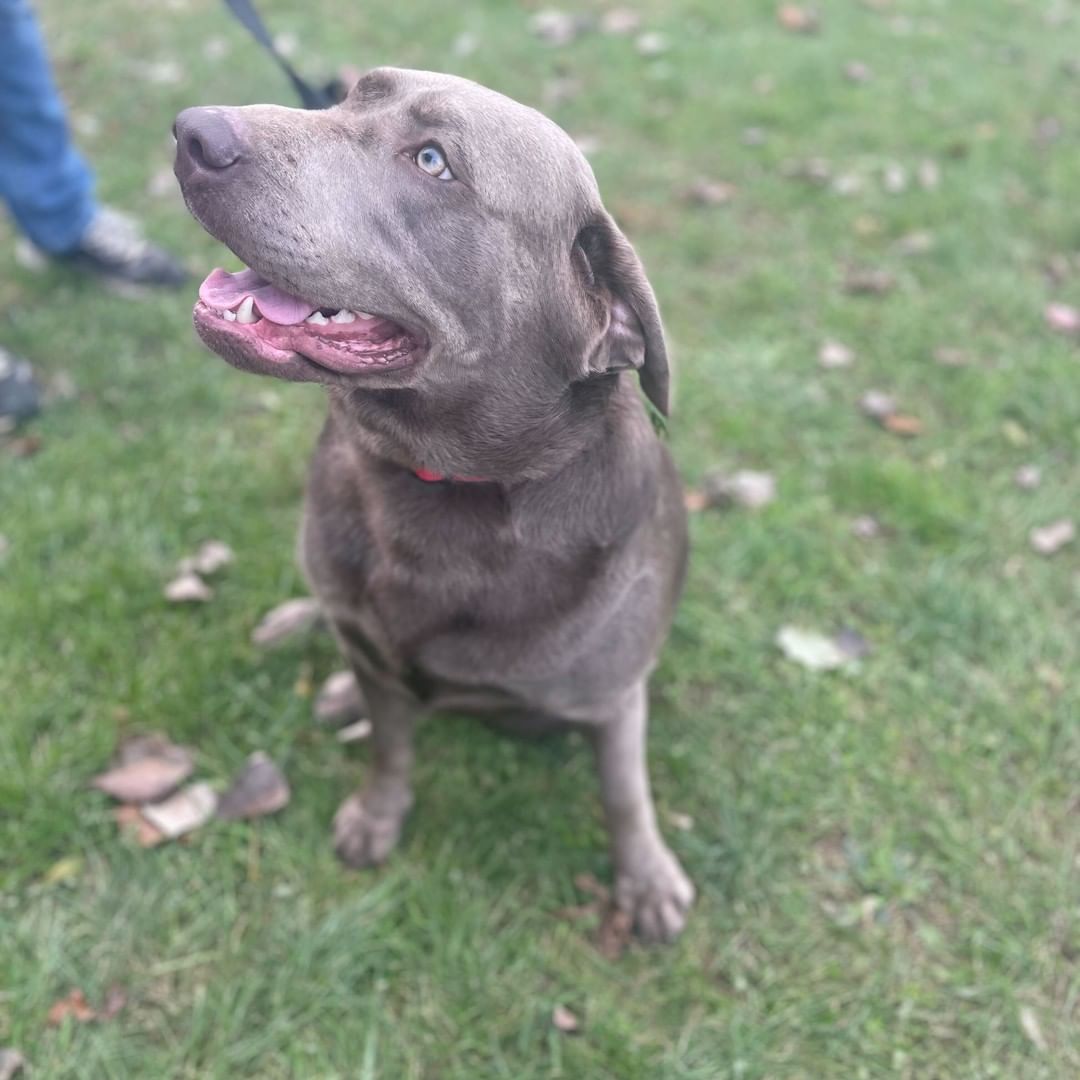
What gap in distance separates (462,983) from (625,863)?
0.50m

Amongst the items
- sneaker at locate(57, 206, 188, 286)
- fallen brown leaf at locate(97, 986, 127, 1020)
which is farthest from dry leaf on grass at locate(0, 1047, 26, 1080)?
sneaker at locate(57, 206, 188, 286)

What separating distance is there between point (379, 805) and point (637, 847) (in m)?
0.69

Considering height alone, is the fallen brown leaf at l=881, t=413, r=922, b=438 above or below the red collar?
below

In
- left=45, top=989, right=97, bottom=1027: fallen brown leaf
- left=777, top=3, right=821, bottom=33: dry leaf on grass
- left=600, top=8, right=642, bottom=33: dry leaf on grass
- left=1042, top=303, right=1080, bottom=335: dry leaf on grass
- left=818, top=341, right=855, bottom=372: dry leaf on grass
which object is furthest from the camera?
left=777, top=3, right=821, bottom=33: dry leaf on grass

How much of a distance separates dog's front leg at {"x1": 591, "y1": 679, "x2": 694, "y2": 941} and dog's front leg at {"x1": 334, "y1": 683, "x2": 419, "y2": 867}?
52 cm

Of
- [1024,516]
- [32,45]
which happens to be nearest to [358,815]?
[1024,516]

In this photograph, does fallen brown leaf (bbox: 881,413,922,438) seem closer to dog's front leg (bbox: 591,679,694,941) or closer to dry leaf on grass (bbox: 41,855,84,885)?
dog's front leg (bbox: 591,679,694,941)

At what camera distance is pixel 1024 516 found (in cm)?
363

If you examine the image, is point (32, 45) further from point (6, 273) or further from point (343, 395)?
point (343, 395)

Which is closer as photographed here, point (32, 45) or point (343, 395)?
A: point (343, 395)

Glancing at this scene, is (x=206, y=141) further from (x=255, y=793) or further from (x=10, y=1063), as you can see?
(x=10, y=1063)

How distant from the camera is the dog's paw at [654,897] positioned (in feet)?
8.41

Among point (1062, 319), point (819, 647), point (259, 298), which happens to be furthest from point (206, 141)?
point (1062, 319)

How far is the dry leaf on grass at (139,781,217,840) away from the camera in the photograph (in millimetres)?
2666
